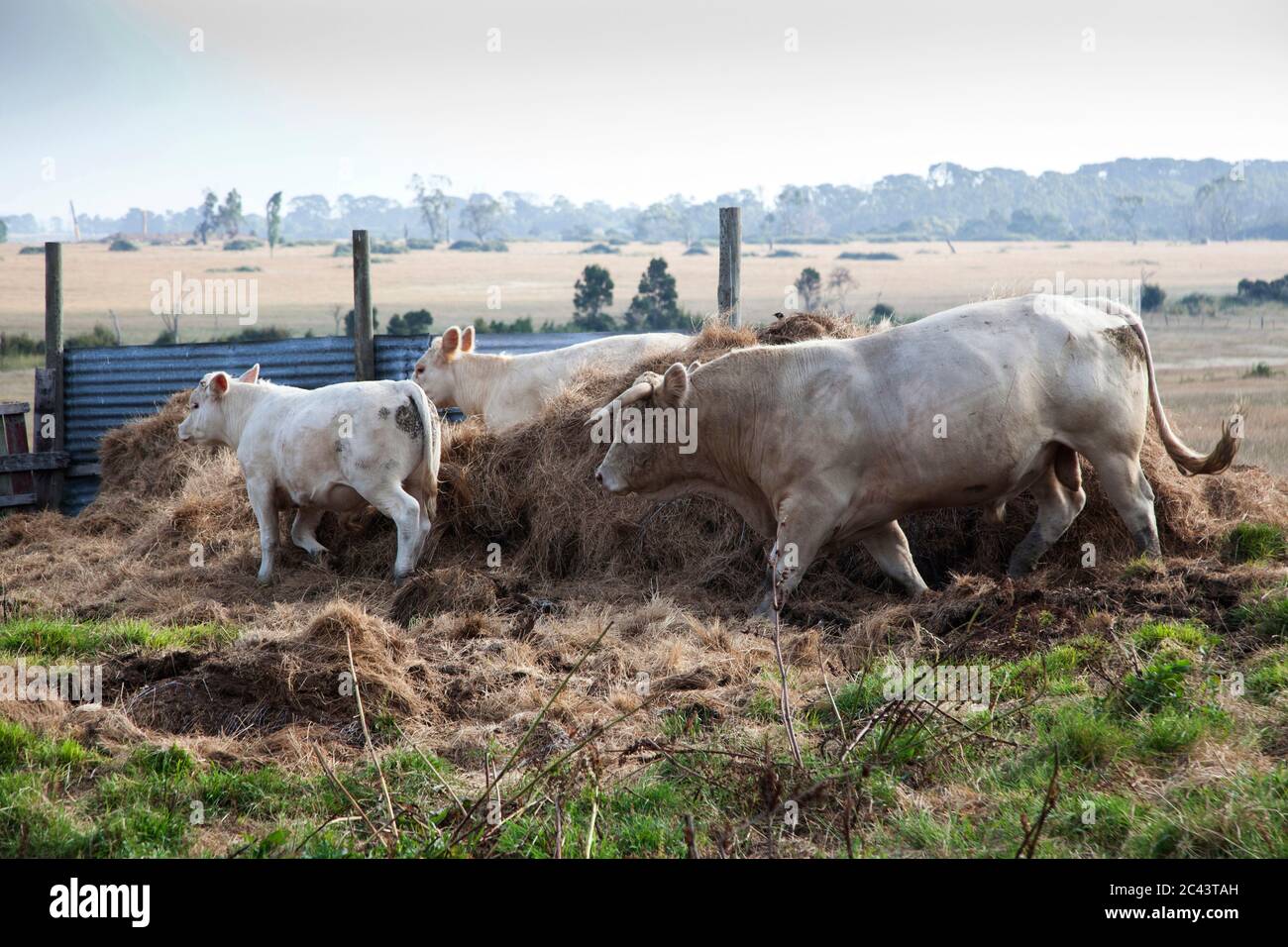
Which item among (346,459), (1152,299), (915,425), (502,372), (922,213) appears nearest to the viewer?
(915,425)

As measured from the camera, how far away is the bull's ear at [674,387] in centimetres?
844

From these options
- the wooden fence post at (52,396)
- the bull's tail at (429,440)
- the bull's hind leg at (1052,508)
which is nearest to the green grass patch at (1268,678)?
the bull's hind leg at (1052,508)

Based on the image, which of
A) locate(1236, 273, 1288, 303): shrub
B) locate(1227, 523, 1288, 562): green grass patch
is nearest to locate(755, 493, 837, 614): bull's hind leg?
locate(1227, 523, 1288, 562): green grass patch

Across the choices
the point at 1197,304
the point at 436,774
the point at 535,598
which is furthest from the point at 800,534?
the point at 1197,304

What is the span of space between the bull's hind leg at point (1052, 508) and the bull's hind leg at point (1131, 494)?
34 cm

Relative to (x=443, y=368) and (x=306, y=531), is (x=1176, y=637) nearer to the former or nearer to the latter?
(x=306, y=531)

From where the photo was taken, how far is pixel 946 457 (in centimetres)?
801

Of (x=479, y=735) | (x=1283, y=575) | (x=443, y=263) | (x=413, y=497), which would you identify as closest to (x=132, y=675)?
(x=479, y=735)

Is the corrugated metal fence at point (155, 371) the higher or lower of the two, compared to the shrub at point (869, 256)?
lower

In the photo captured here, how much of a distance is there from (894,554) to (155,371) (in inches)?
408

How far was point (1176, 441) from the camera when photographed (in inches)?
338

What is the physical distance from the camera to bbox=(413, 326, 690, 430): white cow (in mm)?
12727

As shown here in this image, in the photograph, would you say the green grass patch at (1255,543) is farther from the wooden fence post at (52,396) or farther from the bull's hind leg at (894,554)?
the wooden fence post at (52,396)

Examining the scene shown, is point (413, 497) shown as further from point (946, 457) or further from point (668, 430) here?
point (946, 457)
